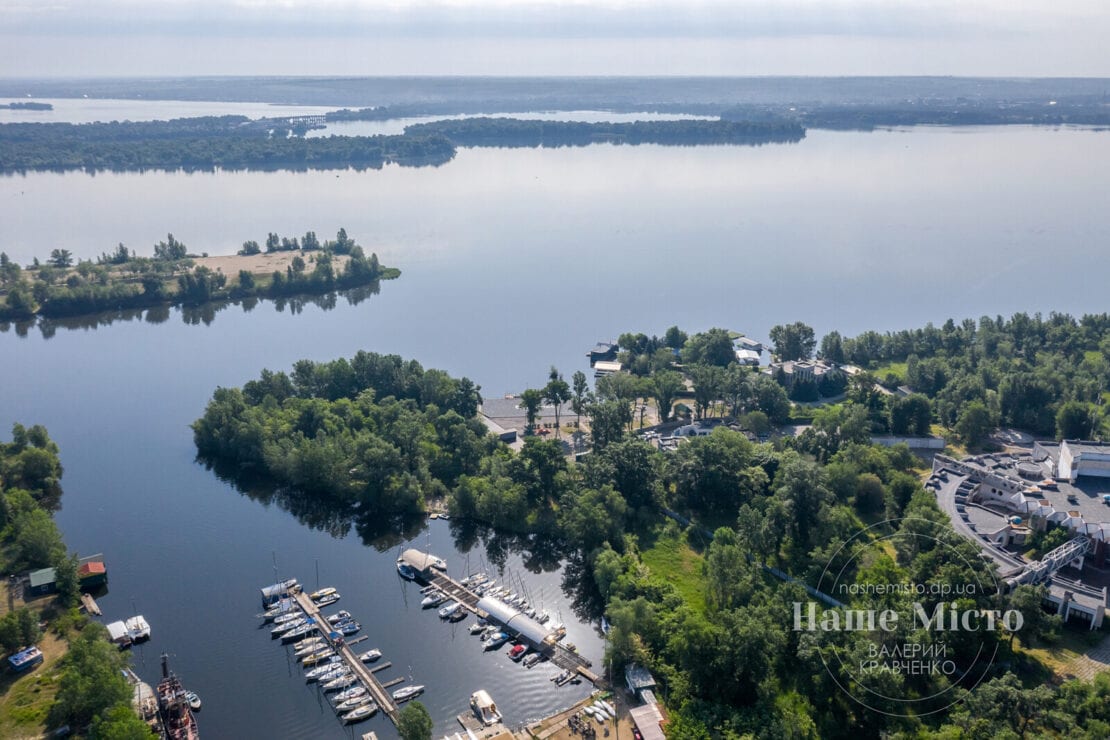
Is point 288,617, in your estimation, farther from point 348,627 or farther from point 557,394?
point 557,394

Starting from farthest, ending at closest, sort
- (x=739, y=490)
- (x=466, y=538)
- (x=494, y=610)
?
(x=466, y=538), (x=739, y=490), (x=494, y=610)

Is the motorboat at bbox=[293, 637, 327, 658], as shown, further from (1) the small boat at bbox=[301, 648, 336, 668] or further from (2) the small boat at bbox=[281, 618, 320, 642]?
(2) the small boat at bbox=[281, 618, 320, 642]

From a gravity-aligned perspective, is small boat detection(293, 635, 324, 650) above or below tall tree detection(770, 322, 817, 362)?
below

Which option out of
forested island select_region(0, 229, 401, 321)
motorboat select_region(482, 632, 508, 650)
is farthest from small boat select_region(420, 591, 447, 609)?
forested island select_region(0, 229, 401, 321)

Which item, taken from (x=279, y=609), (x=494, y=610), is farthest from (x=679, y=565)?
(x=279, y=609)

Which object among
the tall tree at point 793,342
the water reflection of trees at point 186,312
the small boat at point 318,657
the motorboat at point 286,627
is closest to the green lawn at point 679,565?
the small boat at point 318,657
